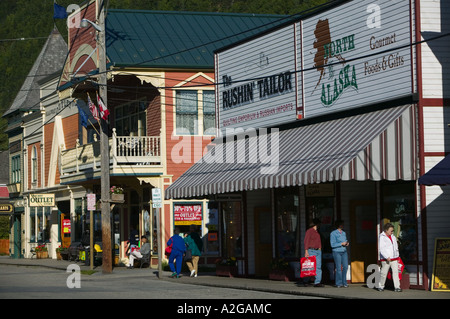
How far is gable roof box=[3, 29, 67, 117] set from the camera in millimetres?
54000

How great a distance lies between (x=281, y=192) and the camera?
1075 inches

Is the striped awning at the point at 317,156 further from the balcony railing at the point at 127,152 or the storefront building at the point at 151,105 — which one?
the storefront building at the point at 151,105

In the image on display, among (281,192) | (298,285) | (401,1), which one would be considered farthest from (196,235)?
(401,1)

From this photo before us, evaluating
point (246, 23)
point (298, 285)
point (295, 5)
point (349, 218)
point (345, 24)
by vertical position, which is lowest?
point (298, 285)

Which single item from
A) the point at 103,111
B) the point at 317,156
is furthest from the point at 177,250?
the point at 317,156

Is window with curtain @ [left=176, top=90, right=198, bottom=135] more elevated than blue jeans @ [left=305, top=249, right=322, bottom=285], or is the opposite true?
window with curtain @ [left=176, top=90, right=198, bottom=135]

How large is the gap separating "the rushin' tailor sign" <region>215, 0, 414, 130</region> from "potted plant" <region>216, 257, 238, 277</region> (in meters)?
4.40

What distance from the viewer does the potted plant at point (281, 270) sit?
26.2 metres

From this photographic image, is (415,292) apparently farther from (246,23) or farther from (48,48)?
(48,48)

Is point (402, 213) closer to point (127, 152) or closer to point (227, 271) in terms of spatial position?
point (227, 271)

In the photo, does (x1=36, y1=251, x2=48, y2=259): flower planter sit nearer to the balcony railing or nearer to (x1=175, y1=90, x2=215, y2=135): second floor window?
the balcony railing

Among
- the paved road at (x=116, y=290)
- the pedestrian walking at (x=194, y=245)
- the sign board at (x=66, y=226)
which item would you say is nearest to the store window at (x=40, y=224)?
the sign board at (x=66, y=226)

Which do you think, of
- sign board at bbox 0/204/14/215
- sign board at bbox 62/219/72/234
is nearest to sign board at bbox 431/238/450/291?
sign board at bbox 62/219/72/234
